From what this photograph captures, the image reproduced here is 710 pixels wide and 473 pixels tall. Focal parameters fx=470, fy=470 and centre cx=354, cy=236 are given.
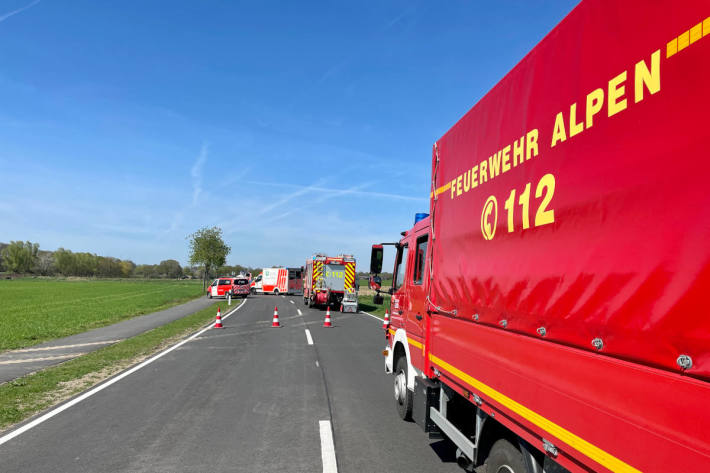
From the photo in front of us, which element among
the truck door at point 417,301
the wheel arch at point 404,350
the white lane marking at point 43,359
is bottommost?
the white lane marking at point 43,359

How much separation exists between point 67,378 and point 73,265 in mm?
190928

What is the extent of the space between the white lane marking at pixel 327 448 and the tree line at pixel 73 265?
514 feet

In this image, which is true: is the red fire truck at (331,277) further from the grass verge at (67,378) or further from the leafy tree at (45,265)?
the leafy tree at (45,265)

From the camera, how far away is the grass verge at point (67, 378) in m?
6.89

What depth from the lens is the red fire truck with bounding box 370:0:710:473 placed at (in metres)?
1.85

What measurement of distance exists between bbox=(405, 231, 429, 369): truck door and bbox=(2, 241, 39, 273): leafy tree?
644 feet

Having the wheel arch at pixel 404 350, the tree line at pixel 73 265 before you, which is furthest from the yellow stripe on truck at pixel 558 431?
the tree line at pixel 73 265

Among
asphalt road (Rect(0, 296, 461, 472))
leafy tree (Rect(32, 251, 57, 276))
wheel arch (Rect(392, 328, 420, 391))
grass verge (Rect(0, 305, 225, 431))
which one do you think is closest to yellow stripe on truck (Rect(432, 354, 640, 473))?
asphalt road (Rect(0, 296, 461, 472))

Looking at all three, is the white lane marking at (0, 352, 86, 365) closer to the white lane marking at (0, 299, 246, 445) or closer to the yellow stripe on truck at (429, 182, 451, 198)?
the white lane marking at (0, 299, 246, 445)

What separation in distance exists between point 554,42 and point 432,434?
3830mm

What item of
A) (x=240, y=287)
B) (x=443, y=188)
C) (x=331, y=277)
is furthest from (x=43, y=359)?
(x=240, y=287)

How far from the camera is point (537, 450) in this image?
9.37 feet

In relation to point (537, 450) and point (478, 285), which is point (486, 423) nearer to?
point (537, 450)

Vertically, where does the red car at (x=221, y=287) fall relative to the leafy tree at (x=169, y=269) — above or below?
below
